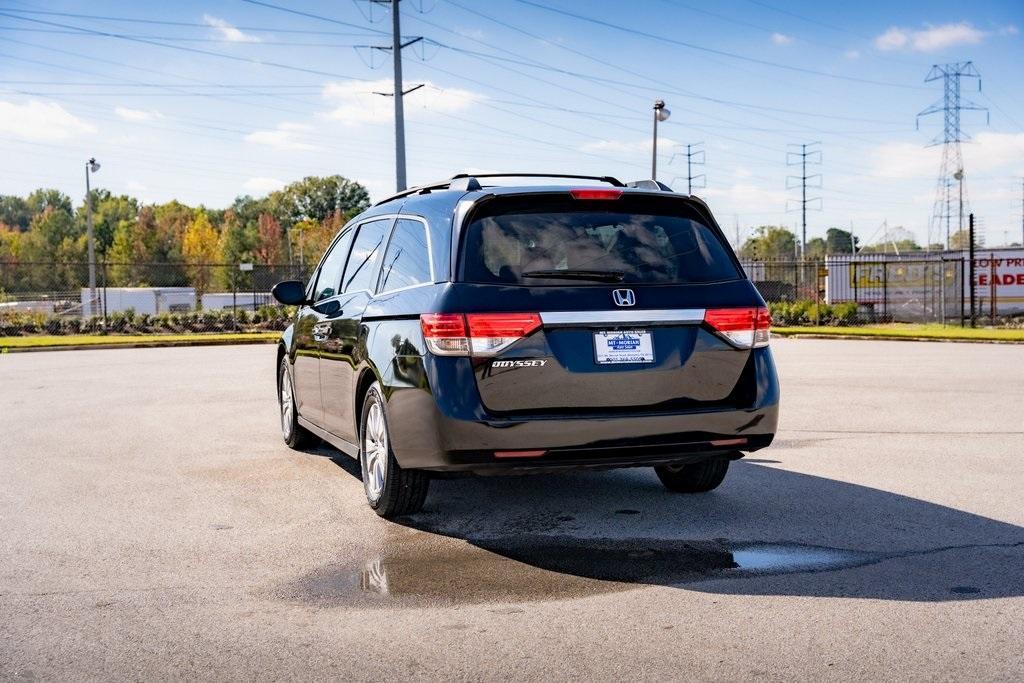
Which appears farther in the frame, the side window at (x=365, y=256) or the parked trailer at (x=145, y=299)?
the parked trailer at (x=145, y=299)

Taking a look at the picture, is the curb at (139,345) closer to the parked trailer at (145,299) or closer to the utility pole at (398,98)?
the utility pole at (398,98)

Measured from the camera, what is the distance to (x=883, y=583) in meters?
5.09

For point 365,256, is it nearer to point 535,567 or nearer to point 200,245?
point 535,567

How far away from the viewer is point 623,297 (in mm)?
5871

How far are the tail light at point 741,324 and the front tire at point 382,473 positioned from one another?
73.2 inches

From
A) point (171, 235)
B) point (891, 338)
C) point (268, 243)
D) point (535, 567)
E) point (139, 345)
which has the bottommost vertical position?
point (535, 567)

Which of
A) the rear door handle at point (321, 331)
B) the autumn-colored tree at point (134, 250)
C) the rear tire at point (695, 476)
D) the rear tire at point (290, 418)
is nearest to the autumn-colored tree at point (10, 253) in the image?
the autumn-colored tree at point (134, 250)

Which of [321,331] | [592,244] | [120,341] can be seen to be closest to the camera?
[592,244]

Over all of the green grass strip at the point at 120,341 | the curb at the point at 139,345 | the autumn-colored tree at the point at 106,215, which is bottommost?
the curb at the point at 139,345

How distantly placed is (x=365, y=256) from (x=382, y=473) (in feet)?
5.72

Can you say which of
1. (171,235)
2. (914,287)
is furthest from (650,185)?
(171,235)

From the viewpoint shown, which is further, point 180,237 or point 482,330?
point 180,237

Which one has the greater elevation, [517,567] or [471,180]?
[471,180]

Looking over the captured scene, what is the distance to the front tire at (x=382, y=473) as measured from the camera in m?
6.49
